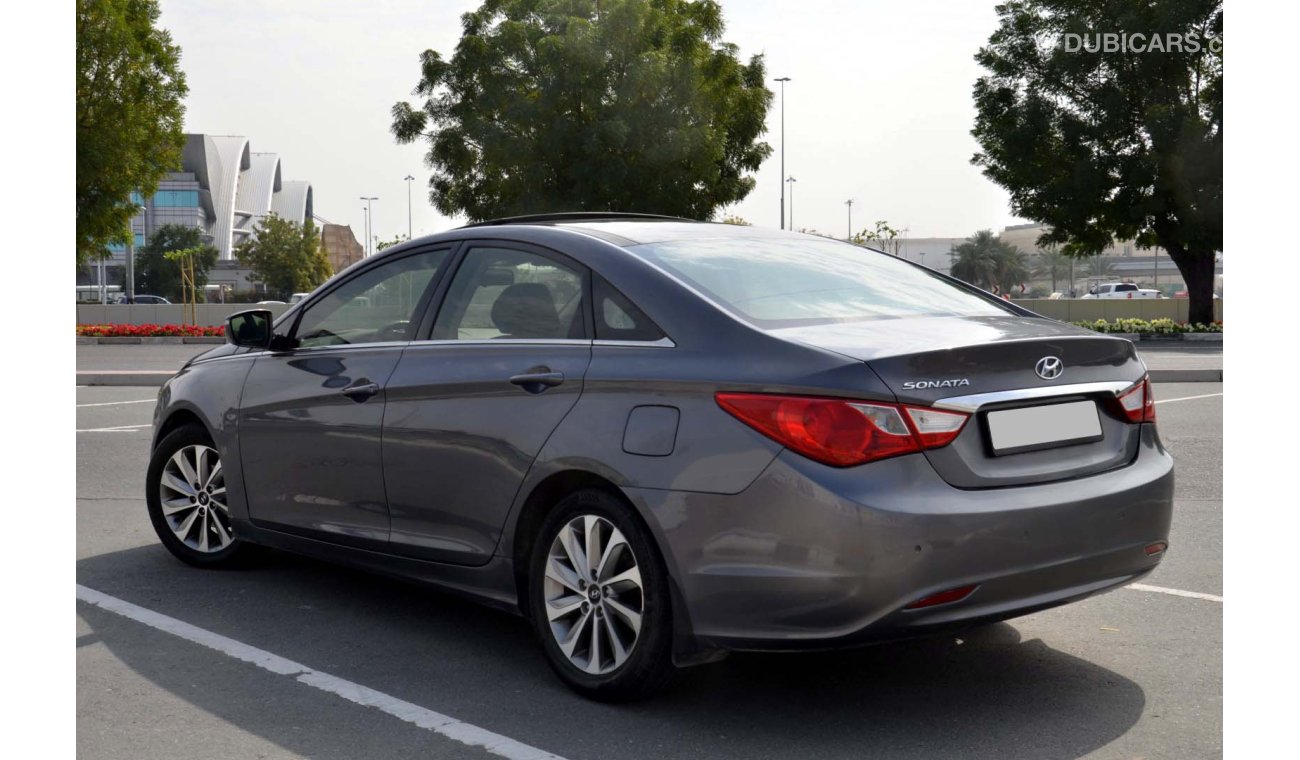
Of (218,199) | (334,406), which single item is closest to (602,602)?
(334,406)

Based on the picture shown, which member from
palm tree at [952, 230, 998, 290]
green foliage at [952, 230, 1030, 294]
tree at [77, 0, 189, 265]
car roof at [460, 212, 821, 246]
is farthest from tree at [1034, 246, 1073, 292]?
car roof at [460, 212, 821, 246]

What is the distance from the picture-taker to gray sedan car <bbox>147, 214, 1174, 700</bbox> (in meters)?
3.62

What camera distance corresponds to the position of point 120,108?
94.8 ft

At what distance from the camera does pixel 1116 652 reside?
15.4 feet

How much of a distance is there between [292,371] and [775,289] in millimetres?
2171

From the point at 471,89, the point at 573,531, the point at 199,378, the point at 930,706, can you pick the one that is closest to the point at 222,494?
the point at 199,378

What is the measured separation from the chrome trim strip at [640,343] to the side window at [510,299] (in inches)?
4.5

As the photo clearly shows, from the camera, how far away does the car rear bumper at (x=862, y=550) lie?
11.7ft

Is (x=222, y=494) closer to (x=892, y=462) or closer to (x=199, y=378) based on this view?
(x=199, y=378)

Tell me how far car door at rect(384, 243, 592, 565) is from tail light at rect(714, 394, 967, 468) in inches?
32.3

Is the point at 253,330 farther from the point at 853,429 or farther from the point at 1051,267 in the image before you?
the point at 1051,267

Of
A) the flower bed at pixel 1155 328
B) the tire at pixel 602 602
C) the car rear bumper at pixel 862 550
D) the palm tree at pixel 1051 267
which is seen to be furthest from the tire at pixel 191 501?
the palm tree at pixel 1051 267

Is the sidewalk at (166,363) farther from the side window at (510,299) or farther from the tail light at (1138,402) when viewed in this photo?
the tail light at (1138,402)

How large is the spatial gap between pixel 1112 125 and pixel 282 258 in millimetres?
61334
